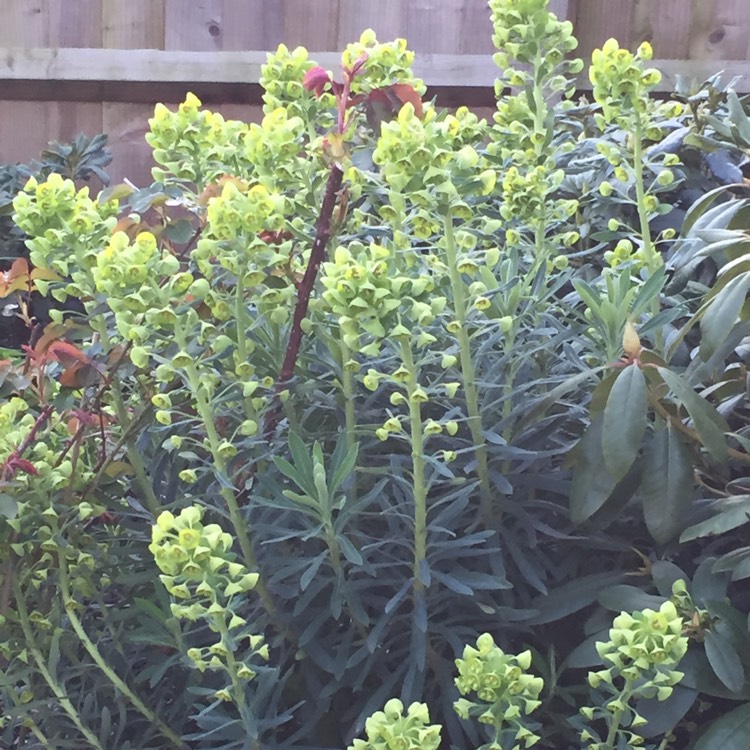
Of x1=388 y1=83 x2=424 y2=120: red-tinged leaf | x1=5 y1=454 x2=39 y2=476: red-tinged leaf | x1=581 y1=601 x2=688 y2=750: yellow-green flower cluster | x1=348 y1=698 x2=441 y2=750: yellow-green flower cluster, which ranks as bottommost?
x1=348 y1=698 x2=441 y2=750: yellow-green flower cluster

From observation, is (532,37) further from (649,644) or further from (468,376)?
(649,644)

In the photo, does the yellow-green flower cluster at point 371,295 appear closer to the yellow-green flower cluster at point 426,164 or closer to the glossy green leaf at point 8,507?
the yellow-green flower cluster at point 426,164

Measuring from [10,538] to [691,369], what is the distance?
788 mm

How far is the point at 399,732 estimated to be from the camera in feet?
2.07

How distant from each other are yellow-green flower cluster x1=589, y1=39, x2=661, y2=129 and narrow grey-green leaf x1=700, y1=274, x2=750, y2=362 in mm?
237

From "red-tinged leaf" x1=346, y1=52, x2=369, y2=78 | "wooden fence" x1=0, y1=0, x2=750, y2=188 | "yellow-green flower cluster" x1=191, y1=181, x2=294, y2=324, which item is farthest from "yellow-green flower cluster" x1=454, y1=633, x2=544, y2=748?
"wooden fence" x1=0, y1=0, x2=750, y2=188

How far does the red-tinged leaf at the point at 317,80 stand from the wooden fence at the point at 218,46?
1.57 meters

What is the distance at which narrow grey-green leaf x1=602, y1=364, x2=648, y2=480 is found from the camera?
0.86m

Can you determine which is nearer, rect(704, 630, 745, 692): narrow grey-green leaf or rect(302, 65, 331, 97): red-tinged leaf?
rect(704, 630, 745, 692): narrow grey-green leaf

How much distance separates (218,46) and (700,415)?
213 centimetres

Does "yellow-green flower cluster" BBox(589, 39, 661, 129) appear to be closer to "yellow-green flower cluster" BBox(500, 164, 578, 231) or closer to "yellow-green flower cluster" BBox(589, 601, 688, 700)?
"yellow-green flower cluster" BBox(500, 164, 578, 231)

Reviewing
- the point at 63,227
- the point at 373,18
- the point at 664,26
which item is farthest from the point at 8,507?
the point at 664,26

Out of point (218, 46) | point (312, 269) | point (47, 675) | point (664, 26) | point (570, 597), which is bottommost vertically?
point (47, 675)

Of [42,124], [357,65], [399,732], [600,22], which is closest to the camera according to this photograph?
[399,732]
